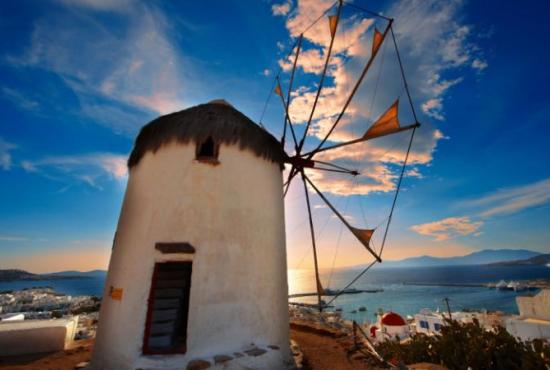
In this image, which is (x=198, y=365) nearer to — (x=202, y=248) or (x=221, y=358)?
(x=221, y=358)

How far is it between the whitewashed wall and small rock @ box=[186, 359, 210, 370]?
0.18m

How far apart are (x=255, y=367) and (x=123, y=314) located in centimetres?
364


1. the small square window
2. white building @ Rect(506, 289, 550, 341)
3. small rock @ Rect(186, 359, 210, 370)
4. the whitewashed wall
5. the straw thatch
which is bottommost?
white building @ Rect(506, 289, 550, 341)

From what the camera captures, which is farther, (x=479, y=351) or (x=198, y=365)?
(x=479, y=351)

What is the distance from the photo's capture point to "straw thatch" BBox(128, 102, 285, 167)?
317 inches

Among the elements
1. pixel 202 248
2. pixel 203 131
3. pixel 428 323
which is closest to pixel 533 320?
pixel 202 248

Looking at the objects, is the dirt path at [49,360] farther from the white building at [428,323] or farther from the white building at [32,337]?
the white building at [428,323]

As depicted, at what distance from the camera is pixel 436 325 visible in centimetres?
3484

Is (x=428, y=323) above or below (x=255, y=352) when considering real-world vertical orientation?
below

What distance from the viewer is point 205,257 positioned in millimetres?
6848

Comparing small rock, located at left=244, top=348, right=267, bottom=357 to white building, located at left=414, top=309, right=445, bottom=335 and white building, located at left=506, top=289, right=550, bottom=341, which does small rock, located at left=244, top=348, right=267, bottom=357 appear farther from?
white building, located at left=414, top=309, right=445, bottom=335

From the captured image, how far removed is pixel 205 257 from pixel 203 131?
12.5 feet

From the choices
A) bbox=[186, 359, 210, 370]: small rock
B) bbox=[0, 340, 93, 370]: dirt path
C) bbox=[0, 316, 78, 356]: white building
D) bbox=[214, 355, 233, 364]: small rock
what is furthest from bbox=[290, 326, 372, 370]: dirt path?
bbox=[0, 316, 78, 356]: white building

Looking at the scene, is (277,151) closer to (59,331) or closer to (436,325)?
(59,331)
